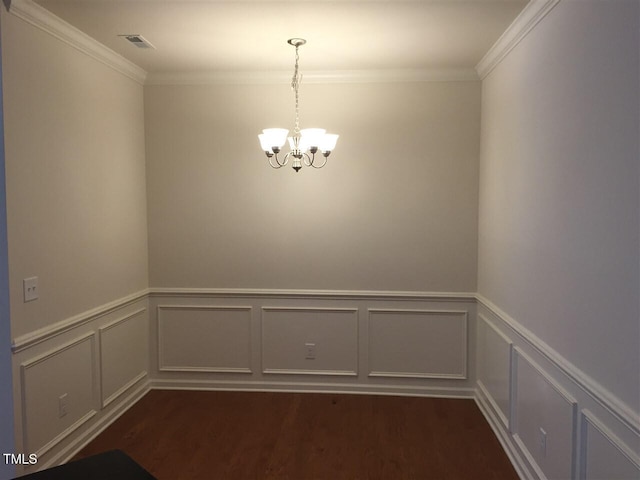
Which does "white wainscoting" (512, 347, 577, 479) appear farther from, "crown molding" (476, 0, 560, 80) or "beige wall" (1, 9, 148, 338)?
"beige wall" (1, 9, 148, 338)

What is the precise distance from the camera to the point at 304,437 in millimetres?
3305

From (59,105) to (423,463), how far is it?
312 cm

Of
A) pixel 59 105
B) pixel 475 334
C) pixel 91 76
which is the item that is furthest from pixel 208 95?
pixel 475 334

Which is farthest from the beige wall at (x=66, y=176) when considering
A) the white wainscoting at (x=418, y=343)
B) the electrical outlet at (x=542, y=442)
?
the electrical outlet at (x=542, y=442)

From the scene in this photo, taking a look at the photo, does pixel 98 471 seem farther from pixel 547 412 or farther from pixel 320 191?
pixel 320 191

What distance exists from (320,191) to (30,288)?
2.19m

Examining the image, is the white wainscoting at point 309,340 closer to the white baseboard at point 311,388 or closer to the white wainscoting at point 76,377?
the white baseboard at point 311,388

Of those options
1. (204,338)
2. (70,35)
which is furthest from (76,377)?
(70,35)

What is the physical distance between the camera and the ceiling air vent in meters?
3.08

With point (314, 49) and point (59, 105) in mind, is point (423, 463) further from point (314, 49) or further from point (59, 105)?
point (59, 105)

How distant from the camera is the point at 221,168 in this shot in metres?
4.02

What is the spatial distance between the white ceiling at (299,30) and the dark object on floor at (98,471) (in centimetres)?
221

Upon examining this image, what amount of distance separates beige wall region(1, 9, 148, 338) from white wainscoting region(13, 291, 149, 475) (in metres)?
0.11

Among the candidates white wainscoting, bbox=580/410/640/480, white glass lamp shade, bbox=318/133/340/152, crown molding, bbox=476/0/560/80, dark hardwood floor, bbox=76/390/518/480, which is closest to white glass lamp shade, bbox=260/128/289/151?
white glass lamp shade, bbox=318/133/340/152
